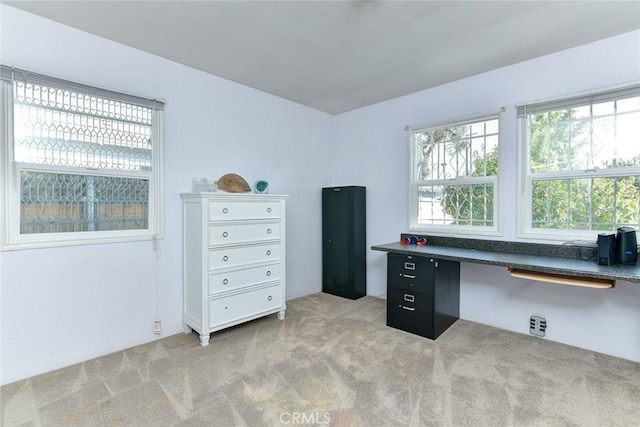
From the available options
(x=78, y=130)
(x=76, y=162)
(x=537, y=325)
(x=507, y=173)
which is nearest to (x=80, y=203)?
(x=76, y=162)

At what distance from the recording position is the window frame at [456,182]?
2.99m

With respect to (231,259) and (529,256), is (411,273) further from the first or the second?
(231,259)

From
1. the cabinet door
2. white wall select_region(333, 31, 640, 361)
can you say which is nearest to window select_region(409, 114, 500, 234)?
white wall select_region(333, 31, 640, 361)

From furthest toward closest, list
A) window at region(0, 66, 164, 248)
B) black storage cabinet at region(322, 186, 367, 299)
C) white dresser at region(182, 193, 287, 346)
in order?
black storage cabinet at region(322, 186, 367, 299), white dresser at region(182, 193, 287, 346), window at region(0, 66, 164, 248)

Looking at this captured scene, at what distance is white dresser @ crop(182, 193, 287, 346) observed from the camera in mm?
2662

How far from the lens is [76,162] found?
2357 mm

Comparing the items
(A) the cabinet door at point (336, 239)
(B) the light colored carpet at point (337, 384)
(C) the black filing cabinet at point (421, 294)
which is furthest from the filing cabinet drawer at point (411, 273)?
(A) the cabinet door at point (336, 239)

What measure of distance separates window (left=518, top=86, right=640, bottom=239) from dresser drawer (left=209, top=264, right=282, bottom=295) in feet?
8.07

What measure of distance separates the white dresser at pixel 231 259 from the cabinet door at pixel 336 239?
1.01 meters

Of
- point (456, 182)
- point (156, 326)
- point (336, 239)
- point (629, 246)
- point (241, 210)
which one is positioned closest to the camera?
point (629, 246)

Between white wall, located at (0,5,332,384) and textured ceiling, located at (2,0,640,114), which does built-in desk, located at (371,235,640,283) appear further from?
white wall, located at (0,5,332,384)

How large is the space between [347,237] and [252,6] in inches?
105

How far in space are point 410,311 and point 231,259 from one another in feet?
5.81

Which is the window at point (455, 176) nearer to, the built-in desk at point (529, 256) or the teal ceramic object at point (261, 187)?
the built-in desk at point (529, 256)
